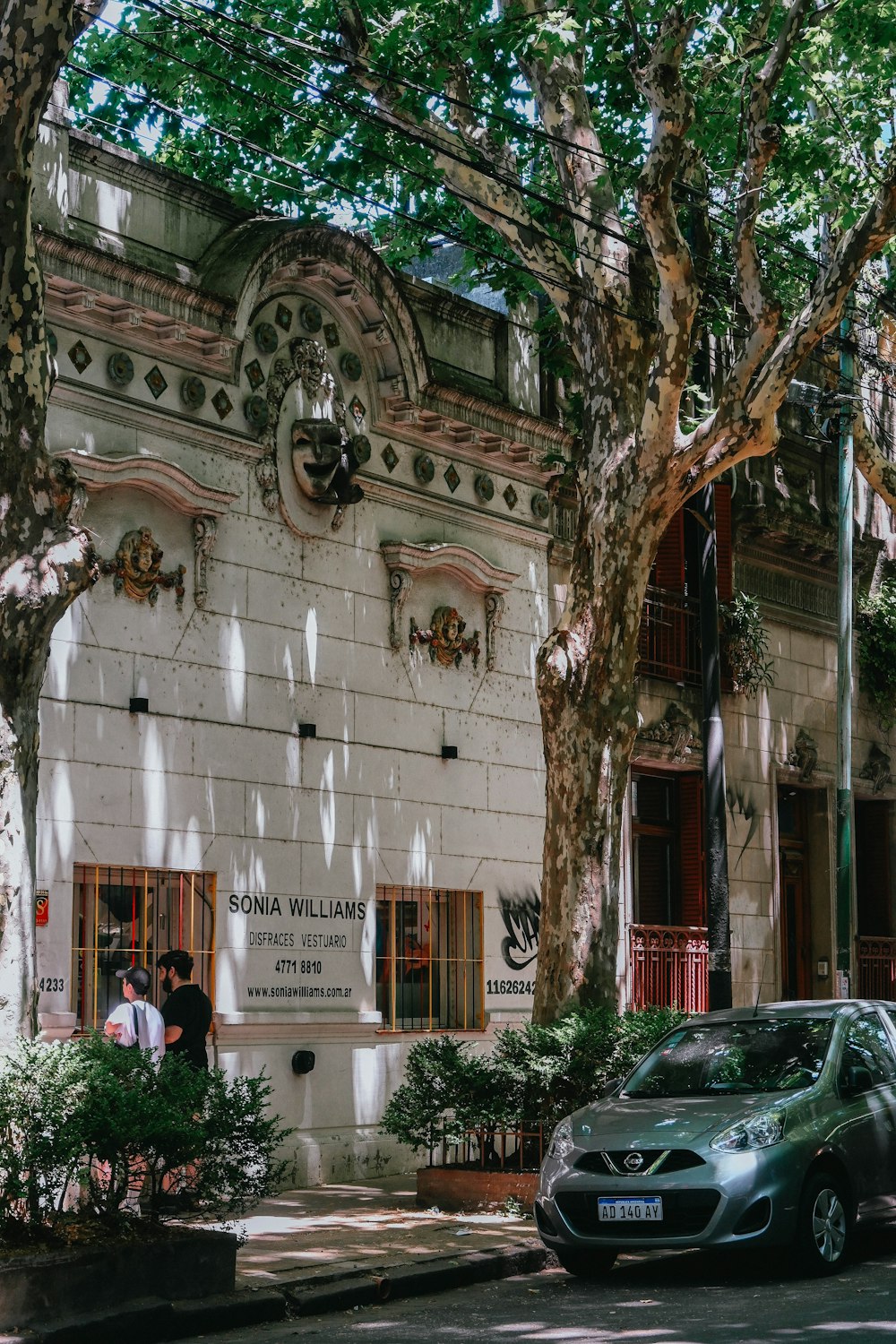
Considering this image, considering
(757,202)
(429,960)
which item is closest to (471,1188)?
(429,960)

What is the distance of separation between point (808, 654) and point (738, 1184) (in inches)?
574

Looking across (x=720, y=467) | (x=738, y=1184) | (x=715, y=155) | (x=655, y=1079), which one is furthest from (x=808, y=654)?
(x=738, y=1184)

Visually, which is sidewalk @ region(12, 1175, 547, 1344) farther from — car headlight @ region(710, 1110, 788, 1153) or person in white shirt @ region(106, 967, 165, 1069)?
car headlight @ region(710, 1110, 788, 1153)

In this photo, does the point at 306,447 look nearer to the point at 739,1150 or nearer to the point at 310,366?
the point at 310,366

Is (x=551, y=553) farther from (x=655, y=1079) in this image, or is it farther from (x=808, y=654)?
(x=655, y=1079)

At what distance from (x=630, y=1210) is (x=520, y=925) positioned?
26.6ft

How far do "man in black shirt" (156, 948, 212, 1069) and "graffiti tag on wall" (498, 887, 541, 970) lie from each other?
18.1 feet

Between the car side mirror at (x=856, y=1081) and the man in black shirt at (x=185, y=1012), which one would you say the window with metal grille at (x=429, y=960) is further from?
the car side mirror at (x=856, y=1081)

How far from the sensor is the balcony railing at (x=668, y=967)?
64.6ft

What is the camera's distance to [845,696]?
20391 mm

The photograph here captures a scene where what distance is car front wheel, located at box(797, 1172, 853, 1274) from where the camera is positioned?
10.1 meters

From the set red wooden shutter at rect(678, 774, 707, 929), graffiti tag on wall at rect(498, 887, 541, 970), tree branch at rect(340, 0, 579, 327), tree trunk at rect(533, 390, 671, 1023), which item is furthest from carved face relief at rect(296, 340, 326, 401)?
red wooden shutter at rect(678, 774, 707, 929)

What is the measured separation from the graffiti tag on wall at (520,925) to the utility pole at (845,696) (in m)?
3.32

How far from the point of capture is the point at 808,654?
78.1ft
